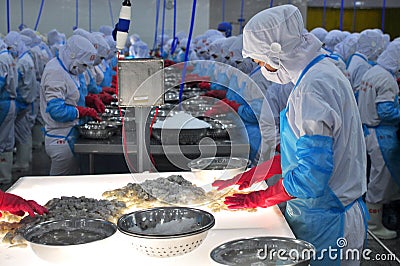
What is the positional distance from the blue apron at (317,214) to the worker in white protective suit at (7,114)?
3928mm

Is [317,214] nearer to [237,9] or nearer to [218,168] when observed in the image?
[218,168]

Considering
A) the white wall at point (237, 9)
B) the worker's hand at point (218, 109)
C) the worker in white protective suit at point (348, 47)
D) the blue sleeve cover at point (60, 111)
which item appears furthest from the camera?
the white wall at point (237, 9)

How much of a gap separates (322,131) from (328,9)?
9.64 meters

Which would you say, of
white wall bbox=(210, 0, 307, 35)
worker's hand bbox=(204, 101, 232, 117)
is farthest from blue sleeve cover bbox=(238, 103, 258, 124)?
white wall bbox=(210, 0, 307, 35)

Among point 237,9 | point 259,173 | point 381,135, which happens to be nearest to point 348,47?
point 381,135

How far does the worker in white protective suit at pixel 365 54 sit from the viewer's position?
5.08 metres

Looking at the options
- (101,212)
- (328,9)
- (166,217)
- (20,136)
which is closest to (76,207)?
(101,212)

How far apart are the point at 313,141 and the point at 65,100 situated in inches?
105

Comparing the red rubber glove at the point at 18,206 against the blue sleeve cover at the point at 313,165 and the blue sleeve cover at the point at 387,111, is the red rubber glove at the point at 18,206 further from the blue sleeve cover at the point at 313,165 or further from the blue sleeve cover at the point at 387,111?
the blue sleeve cover at the point at 387,111

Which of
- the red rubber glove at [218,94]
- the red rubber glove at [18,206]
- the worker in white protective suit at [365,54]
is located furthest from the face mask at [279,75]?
the worker in white protective suit at [365,54]

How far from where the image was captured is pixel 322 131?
5.82ft

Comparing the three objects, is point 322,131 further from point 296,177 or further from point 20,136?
point 20,136

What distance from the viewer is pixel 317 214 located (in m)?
1.96

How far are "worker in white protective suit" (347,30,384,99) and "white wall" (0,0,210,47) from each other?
231 inches
